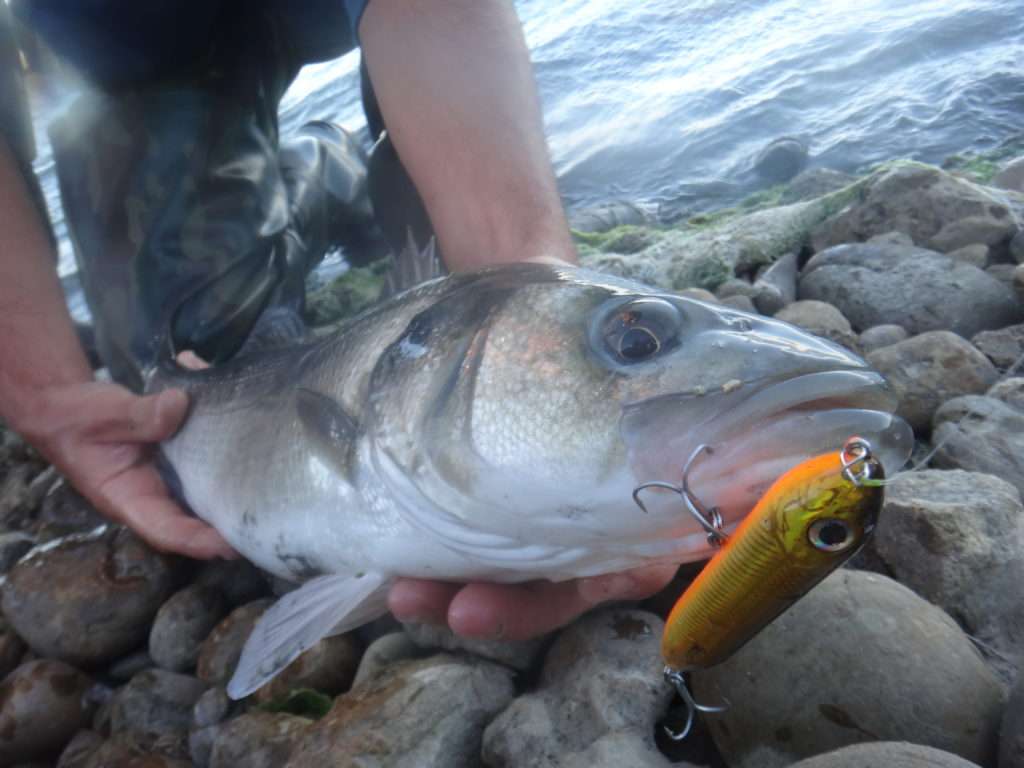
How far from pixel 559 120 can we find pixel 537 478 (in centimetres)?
1031

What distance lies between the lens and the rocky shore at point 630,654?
1.51m

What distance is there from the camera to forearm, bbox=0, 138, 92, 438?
2.94m

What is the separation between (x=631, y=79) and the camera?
39.2 ft

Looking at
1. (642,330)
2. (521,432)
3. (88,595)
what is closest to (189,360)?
(88,595)

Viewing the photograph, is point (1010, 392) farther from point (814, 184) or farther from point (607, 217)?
point (607, 217)

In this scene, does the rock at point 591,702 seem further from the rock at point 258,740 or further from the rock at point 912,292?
the rock at point 912,292

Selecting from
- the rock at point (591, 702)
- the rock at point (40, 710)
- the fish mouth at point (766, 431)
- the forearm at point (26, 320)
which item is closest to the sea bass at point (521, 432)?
the fish mouth at point (766, 431)

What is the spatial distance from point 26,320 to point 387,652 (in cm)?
205

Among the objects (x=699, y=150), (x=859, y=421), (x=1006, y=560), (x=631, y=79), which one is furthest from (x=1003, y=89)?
(x=859, y=421)

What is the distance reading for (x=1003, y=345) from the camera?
10.4 ft

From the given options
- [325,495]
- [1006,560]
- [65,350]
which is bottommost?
[1006,560]

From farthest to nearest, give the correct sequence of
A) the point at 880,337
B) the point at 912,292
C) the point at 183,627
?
the point at 912,292 < the point at 880,337 < the point at 183,627

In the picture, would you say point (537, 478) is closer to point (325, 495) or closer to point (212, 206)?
point (325, 495)

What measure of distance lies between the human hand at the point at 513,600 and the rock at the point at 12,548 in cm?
231
